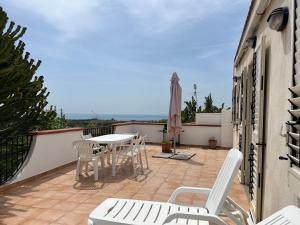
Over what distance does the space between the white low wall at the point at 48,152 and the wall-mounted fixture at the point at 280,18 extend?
484 cm

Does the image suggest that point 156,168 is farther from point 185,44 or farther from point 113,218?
point 185,44

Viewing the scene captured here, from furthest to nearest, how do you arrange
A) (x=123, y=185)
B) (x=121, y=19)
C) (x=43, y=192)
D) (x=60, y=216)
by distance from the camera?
(x=121, y=19) < (x=123, y=185) < (x=43, y=192) < (x=60, y=216)

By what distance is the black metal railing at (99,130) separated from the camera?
26.3 ft

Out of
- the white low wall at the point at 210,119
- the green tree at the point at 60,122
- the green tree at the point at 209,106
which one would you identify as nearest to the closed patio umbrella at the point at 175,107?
the white low wall at the point at 210,119

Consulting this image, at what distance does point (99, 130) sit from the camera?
8703mm

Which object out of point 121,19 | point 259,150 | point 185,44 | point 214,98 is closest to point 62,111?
point 121,19

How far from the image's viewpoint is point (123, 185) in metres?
5.03

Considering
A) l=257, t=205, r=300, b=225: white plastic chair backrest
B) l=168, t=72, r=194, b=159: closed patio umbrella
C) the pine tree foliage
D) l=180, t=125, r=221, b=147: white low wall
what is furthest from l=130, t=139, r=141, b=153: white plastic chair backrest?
the pine tree foliage

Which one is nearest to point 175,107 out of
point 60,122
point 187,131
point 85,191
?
point 187,131

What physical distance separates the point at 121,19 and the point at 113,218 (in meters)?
7.67

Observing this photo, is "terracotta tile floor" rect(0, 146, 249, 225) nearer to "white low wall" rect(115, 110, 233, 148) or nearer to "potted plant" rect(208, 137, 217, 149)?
"potted plant" rect(208, 137, 217, 149)

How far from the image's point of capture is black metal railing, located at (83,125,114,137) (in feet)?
26.3

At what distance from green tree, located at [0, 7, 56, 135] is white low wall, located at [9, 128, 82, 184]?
0.75m

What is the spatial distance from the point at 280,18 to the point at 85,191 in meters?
3.98
